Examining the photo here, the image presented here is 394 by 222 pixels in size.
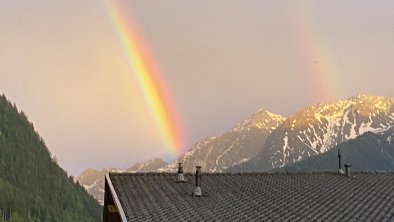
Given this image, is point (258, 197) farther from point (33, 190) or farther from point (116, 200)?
point (33, 190)

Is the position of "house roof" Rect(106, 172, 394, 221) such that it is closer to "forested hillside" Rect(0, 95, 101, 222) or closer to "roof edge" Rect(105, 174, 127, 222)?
"roof edge" Rect(105, 174, 127, 222)

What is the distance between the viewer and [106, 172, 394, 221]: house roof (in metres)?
11.0

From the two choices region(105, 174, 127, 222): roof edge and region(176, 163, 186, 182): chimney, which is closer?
region(105, 174, 127, 222): roof edge

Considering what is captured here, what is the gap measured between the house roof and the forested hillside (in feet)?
427

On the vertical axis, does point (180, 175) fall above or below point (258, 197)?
above

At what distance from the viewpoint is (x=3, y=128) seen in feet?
646

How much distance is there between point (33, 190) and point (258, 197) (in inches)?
6803

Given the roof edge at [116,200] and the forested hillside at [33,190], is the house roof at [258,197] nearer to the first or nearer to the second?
the roof edge at [116,200]

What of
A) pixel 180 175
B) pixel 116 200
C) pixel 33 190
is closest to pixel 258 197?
pixel 180 175

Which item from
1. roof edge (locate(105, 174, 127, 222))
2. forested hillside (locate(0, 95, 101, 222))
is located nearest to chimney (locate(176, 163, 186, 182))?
roof edge (locate(105, 174, 127, 222))

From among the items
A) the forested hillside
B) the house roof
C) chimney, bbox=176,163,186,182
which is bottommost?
the house roof

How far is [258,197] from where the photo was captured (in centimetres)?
1356

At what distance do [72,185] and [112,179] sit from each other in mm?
189063

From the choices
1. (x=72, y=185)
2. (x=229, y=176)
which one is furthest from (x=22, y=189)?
(x=229, y=176)
